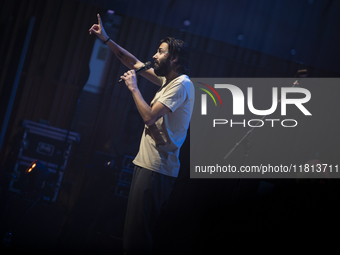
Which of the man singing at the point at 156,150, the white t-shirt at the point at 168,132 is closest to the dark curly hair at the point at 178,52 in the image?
the man singing at the point at 156,150

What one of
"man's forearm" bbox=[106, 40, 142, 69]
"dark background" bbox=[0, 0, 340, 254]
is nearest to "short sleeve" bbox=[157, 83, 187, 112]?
"man's forearm" bbox=[106, 40, 142, 69]

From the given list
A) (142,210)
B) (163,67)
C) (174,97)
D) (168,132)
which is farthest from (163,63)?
(142,210)

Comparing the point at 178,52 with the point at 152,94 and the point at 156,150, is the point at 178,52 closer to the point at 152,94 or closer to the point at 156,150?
the point at 156,150

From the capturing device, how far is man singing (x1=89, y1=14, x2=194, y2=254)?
1.75 metres

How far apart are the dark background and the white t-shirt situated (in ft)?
4.11

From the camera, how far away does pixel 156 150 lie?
5.95 ft

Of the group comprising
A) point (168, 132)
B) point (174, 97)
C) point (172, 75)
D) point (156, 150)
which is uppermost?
point (172, 75)

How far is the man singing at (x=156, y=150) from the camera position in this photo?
5.73 feet

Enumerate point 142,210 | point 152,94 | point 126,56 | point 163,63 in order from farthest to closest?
point 152,94
point 126,56
point 163,63
point 142,210

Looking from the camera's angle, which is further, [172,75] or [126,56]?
[126,56]

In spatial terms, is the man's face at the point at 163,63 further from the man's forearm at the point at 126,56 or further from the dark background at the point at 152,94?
the dark background at the point at 152,94

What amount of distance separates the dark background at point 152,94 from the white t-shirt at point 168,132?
125 cm

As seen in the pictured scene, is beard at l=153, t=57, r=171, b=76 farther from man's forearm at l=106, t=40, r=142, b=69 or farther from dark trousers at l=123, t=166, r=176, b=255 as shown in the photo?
dark trousers at l=123, t=166, r=176, b=255

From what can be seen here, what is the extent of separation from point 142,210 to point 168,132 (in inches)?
19.1
